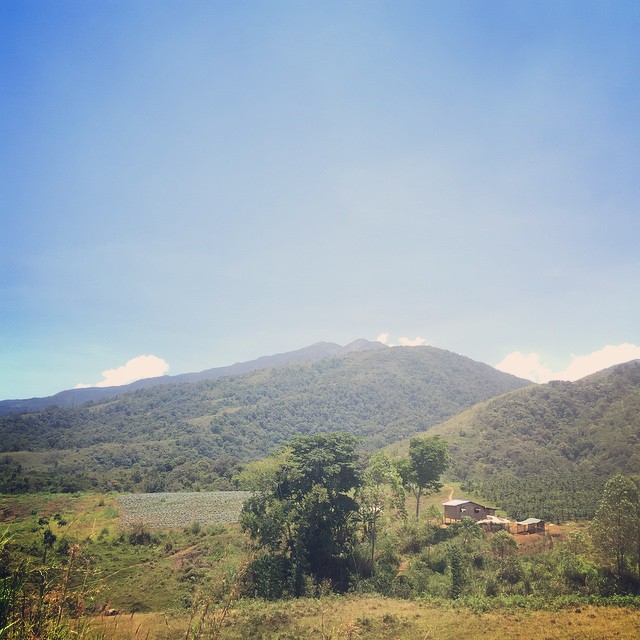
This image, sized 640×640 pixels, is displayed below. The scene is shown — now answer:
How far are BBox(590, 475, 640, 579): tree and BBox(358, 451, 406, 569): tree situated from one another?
14793 mm

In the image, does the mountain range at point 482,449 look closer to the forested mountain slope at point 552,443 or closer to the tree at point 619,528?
the forested mountain slope at point 552,443

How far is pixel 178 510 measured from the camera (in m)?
55.2

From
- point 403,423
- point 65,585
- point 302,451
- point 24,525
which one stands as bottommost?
point 403,423

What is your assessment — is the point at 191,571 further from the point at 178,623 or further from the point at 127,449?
the point at 127,449

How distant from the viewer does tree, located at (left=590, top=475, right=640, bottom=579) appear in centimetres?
2280

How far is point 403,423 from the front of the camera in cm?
18438

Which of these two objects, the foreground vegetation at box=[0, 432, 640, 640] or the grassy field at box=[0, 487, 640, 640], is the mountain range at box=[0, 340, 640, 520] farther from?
the grassy field at box=[0, 487, 640, 640]

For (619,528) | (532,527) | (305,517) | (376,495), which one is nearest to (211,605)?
(305,517)

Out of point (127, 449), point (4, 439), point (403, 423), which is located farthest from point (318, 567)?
point (403, 423)

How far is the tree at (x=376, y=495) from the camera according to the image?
3303 cm

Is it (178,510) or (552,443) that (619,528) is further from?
(552,443)

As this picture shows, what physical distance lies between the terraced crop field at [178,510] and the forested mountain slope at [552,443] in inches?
1404

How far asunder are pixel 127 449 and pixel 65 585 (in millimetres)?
138721

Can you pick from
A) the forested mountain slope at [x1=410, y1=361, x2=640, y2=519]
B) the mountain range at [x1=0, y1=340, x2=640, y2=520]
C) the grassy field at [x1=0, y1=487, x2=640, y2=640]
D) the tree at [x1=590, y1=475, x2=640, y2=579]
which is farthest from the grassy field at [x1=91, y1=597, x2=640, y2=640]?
the forested mountain slope at [x1=410, y1=361, x2=640, y2=519]
